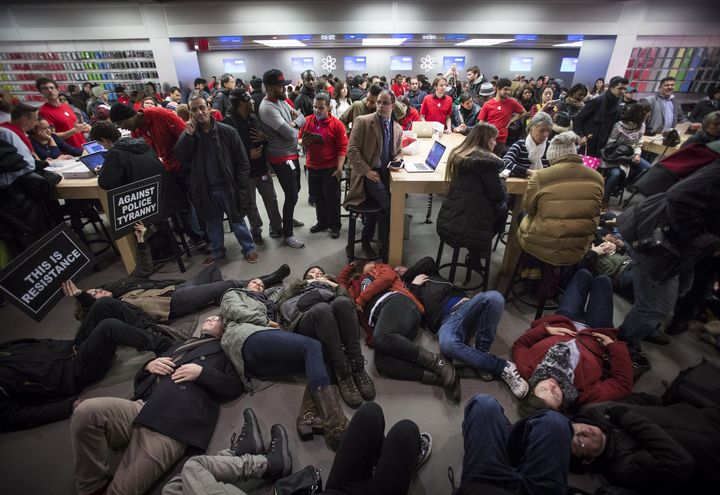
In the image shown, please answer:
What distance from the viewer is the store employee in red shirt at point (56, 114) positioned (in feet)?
14.3

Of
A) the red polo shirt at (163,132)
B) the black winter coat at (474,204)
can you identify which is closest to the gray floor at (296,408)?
the black winter coat at (474,204)

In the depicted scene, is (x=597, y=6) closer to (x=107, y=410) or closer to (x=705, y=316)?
(x=705, y=316)

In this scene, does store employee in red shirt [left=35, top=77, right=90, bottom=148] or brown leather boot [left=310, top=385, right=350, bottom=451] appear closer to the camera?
brown leather boot [left=310, top=385, right=350, bottom=451]

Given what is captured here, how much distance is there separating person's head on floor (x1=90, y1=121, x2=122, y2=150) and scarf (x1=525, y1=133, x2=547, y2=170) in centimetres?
390

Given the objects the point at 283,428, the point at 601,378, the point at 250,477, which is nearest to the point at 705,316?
the point at 601,378

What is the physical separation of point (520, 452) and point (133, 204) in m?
3.46

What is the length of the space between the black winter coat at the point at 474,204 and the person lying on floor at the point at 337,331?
1089 mm

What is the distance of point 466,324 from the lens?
250 cm

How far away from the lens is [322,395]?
206 centimetres

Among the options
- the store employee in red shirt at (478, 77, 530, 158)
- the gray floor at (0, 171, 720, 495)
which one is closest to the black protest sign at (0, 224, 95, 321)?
the gray floor at (0, 171, 720, 495)

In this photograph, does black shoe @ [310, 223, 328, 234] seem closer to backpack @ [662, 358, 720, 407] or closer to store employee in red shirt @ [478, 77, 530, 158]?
store employee in red shirt @ [478, 77, 530, 158]

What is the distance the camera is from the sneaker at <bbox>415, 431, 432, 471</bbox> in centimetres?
187

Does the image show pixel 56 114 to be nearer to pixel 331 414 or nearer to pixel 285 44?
pixel 331 414

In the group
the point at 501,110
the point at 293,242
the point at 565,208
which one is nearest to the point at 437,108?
the point at 501,110
